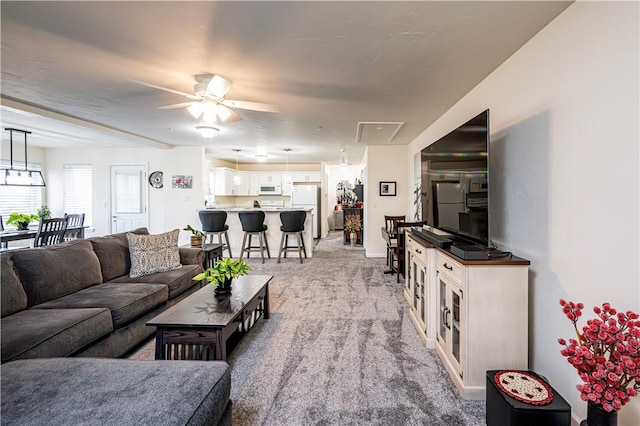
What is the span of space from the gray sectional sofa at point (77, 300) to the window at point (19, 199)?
15.6 ft

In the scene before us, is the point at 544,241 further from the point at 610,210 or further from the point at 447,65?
the point at 447,65

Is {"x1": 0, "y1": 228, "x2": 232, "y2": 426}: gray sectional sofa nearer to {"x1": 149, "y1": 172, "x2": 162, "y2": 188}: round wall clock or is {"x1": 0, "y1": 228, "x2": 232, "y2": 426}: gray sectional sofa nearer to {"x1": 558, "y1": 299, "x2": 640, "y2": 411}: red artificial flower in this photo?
{"x1": 558, "y1": 299, "x2": 640, "y2": 411}: red artificial flower

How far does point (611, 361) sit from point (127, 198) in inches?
314

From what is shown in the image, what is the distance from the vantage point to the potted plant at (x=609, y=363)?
3.59 ft

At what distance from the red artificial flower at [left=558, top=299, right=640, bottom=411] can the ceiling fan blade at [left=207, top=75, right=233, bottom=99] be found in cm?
290

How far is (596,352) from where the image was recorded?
1.19 metres

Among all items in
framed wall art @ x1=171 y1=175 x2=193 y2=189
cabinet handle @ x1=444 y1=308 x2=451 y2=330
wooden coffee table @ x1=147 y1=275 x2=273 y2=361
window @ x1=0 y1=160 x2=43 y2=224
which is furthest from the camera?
framed wall art @ x1=171 y1=175 x2=193 y2=189

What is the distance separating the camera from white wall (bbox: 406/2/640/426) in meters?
1.33

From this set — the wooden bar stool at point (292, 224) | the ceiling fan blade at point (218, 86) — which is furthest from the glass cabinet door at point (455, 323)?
the wooden bar stool at point (292, 224)

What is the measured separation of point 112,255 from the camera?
9.81 ft

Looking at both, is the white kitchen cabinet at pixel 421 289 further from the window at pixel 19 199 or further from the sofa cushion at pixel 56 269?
the window at pixel 19 199

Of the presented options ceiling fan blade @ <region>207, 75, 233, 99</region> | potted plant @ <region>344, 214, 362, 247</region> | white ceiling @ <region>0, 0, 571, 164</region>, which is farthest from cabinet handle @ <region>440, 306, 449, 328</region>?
potted plant @ <region>344, 214, 362, 247</region>

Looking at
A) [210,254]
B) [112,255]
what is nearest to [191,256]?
[210,254]

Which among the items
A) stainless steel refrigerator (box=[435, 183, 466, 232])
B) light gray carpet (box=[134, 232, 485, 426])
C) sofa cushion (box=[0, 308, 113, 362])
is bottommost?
light gray carpet (box=[134, 232, 485, 426])
